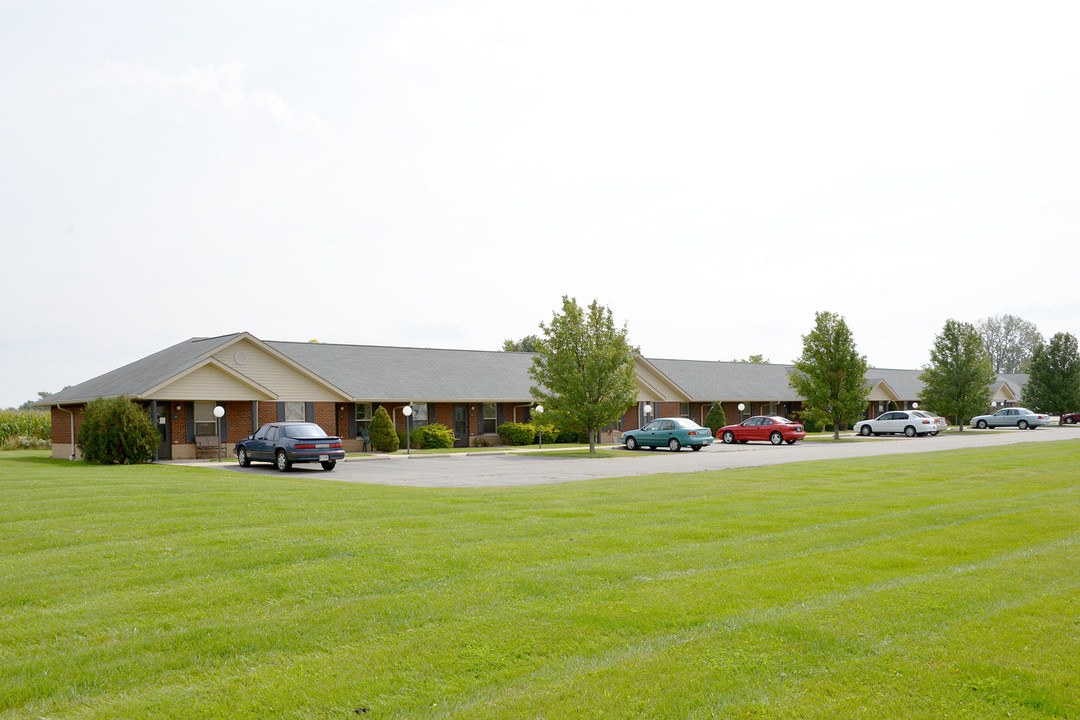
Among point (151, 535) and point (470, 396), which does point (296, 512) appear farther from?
point (470, 396)

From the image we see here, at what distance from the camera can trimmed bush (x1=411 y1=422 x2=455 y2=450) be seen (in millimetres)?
37312

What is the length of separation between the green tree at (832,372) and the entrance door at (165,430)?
32.9m

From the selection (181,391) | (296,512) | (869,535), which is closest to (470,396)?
(181,391)

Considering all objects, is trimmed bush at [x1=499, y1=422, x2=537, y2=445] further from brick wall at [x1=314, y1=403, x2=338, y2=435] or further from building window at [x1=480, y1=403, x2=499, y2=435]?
brick wall at [x1=314, y1=403, x2=338, y2=435]

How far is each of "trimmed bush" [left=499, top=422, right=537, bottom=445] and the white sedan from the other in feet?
69.9

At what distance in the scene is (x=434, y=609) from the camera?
22.3 feet

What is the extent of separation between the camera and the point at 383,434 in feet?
115

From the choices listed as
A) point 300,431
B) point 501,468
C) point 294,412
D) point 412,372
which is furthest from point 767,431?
point 300,431

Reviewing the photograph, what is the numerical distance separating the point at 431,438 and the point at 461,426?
317 centimetres

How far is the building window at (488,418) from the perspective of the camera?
41031 millimetres

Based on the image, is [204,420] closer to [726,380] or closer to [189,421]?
→ [189,421]

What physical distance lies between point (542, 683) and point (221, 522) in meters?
7.02

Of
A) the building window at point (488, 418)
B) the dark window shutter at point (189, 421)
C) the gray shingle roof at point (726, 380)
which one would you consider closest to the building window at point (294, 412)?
the dark window shutter at point (189, 421)

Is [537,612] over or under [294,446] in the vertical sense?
under
